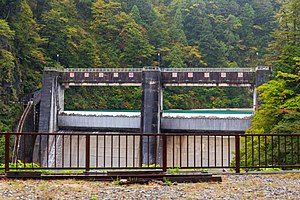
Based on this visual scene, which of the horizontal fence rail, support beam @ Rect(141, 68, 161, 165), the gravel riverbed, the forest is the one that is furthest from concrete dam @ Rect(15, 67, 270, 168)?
the gravel riverbed

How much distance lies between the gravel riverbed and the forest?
9456 millimetres

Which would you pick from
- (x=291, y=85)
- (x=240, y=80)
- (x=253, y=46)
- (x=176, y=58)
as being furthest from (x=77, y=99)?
(x=253, y=46)

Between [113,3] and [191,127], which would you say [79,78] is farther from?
[113,3]

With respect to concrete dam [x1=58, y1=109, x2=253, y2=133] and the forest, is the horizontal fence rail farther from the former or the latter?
the forest

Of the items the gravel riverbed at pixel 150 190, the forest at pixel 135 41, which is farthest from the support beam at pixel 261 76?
the gravel riverbed at pixel 150 190

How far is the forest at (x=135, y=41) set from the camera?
22495 millimetres

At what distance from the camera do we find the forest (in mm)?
22495

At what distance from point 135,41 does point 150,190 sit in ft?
112

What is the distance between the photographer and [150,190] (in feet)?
16.2

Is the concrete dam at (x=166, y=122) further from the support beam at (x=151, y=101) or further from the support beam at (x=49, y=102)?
the support beam at (x=151, y=101)

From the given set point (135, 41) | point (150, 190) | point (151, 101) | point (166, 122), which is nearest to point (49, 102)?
point (151, 101)

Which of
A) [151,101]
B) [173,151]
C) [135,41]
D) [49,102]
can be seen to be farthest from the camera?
[135,41]

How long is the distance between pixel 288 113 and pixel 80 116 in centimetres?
1355

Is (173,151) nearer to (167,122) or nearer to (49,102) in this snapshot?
(167,122)
